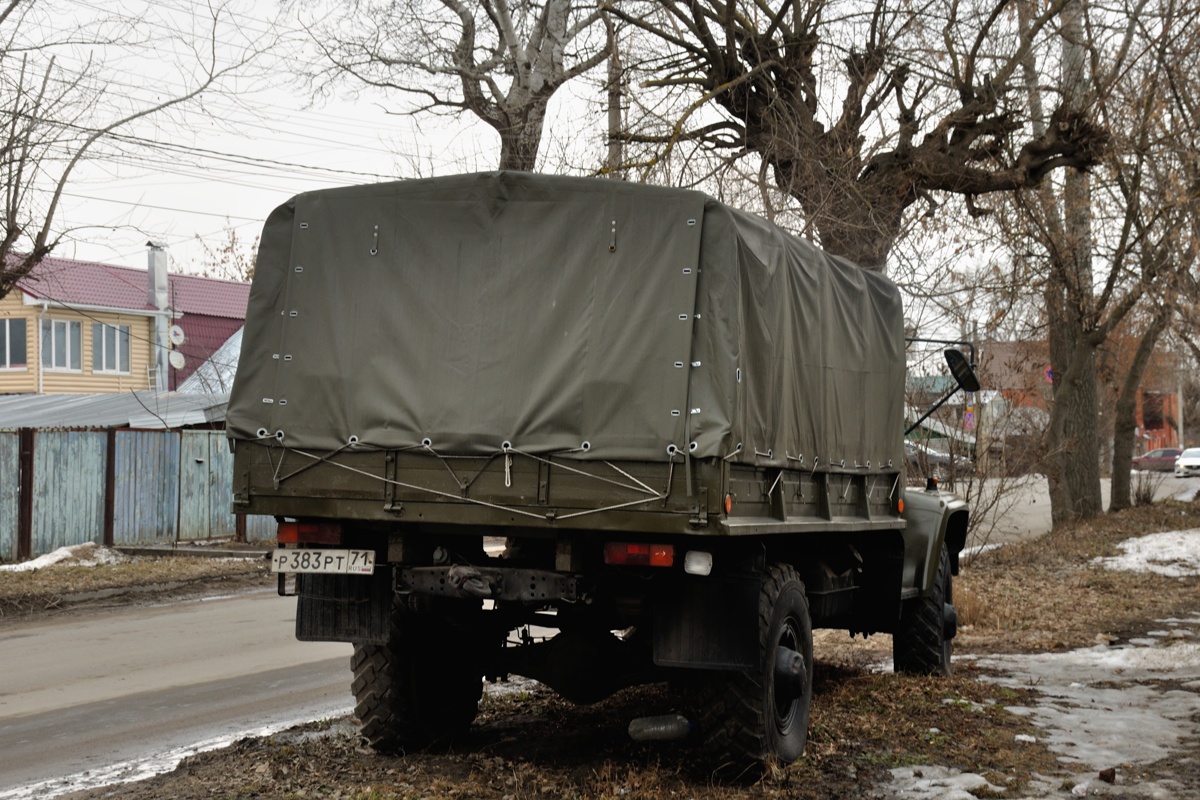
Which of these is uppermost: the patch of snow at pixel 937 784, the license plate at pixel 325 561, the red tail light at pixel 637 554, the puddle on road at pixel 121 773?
the red tail light at pixel 637 554

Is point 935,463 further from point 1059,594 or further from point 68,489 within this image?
point 68,489

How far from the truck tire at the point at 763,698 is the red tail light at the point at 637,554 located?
631 millimetres

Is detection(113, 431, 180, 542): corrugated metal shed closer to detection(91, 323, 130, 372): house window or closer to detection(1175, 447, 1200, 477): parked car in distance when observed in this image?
detection(91, 323, 130, 372): house window

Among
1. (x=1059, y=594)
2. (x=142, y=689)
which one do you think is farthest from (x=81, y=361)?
(x=142, y=689)

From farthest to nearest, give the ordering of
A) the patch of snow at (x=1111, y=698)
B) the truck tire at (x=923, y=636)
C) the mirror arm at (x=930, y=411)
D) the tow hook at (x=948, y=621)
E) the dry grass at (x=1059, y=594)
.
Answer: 1. the dry grass at (x=1059, y=594)
2. the tow hook at (x=948, y=621)
3. the truck tire at (x=923, y=636)
4. the mirror arm at (x=930, y=411)
5. the patch of snow at (x=1111, y=698)

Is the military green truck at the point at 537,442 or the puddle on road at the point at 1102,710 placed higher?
the military green truck at the point at 537,442

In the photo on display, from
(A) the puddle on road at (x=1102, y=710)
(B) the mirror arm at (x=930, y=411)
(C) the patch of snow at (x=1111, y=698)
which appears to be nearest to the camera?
(A) the puddle on road at (x=1102, y=710)

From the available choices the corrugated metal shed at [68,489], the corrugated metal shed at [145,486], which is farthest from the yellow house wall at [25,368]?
the corrugated metal shed at [68,489]

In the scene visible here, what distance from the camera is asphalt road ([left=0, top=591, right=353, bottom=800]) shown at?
6.99 metres

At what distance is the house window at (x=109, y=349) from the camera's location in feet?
130

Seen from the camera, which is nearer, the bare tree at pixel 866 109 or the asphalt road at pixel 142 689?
the asphalt road at pixel 142 689

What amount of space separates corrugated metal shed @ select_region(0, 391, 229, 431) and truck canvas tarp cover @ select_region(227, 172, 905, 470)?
61.4ft

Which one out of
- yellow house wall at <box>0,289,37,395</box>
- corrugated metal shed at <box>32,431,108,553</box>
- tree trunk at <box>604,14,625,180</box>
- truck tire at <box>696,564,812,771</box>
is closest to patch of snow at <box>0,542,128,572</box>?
corrugated metal shed at <box>32,431,108,553</box>

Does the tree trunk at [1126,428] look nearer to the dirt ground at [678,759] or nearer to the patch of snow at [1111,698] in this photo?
the patch of snow at [1111,698]
